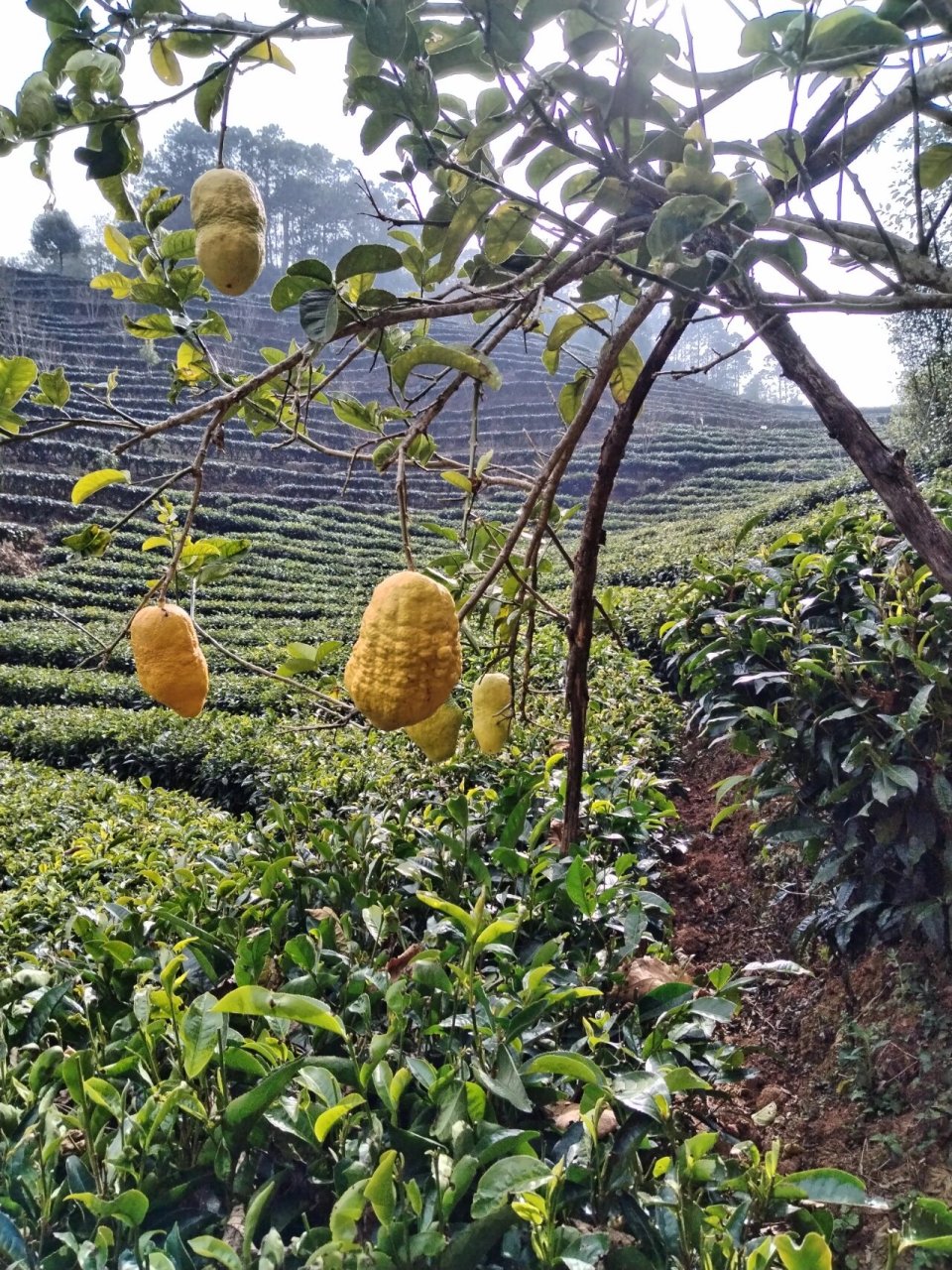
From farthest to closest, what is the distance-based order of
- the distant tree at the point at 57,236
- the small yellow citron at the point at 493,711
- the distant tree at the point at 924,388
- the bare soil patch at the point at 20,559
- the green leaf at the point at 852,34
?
the distant tree at the point at 57,236 → the bare soil patch at the point at 20,559 → the distant tree at the point at 924,388 → the small yellow citron at the point at 493,711 → the green leaf at the point at 852,34

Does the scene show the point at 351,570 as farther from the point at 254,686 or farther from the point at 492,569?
the point at 492,569

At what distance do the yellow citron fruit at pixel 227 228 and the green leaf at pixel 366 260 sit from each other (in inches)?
3.9

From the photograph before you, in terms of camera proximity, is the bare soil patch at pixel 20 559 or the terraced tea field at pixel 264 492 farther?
the bare soil patch at pixel 20 559

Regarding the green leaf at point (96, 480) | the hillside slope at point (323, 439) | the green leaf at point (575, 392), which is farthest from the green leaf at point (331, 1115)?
the hillside slope at point (323, 439)

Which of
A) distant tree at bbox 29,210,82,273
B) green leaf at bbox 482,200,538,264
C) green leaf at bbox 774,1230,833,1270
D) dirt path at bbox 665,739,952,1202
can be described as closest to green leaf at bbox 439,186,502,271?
green leaf at bbox 482,200,538,264

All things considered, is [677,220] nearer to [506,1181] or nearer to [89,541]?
[89,541]

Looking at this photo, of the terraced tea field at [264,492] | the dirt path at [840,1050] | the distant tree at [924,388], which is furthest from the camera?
the distant tree at [924,388]

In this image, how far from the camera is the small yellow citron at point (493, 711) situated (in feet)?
2.83

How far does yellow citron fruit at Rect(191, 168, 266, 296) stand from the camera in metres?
0.60

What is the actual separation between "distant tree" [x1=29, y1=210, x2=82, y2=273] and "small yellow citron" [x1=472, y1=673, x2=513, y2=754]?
990 inches

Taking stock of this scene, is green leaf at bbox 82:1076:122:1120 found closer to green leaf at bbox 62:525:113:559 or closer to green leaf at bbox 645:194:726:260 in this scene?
green leaf at bbox 62:525:113:559

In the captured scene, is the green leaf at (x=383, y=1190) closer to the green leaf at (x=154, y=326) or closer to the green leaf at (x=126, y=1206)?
the green leaf at (x=126, y=1206)

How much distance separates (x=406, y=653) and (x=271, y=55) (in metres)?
0.47

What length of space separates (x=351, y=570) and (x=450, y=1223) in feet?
35.8
